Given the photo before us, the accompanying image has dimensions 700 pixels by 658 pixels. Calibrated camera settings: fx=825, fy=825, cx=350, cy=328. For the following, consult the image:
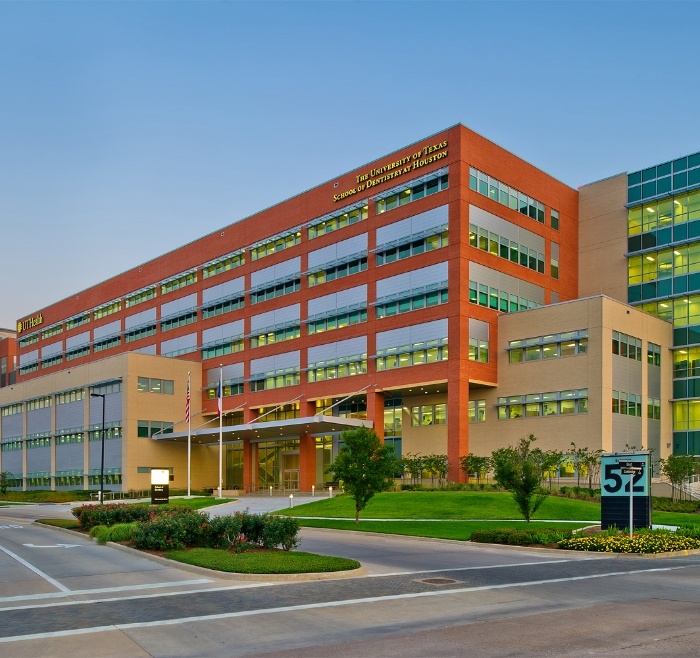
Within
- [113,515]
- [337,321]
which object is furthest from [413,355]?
[113,515]

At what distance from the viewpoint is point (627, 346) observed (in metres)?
59.1

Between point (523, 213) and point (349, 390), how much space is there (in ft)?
66.3

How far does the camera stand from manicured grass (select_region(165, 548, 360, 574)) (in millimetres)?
20000

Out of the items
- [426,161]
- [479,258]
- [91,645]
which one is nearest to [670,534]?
[91,645]

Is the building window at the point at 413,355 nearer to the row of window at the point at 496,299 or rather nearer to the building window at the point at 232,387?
the row of window at the point at 496,299

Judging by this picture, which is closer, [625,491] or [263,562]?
[263,562]

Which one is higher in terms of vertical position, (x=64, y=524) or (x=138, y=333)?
(x=138, y=333)

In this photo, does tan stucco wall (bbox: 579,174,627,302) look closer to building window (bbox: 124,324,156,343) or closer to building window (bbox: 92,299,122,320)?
building window (bbox: 124,324,156,343)

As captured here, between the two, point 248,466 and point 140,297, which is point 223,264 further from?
point 248,466

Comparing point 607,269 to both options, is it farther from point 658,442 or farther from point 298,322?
point 298,322

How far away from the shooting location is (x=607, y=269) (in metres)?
69.2

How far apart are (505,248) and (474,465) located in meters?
17.4

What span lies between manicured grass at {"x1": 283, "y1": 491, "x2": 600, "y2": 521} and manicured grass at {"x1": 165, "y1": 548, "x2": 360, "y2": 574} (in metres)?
19.1

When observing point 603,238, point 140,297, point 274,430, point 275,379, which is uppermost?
point 603,238
